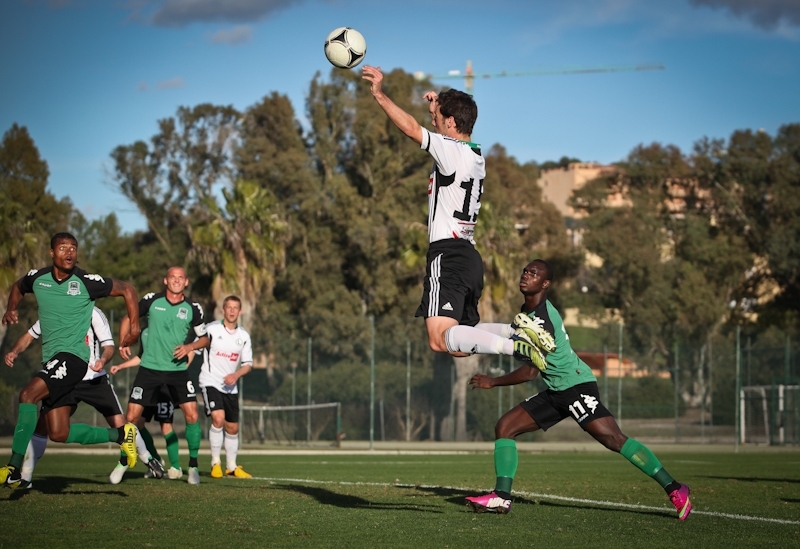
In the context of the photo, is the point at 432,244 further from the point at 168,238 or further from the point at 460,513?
the point at 168,238

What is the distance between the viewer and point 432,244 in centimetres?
791

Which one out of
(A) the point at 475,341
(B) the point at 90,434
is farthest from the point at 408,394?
(A) the point at 475,341

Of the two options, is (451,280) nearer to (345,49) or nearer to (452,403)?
(345,49)

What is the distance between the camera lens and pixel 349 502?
365 inches

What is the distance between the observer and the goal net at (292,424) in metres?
29.6

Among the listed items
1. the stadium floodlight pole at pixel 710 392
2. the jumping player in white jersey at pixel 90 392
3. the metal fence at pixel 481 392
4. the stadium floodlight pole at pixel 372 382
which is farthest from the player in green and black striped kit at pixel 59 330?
the stadium floodlight pole at pixel 710 392

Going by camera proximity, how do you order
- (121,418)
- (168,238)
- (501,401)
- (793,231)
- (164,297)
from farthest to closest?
(168,238) < (793,231) < (501,401) < (164,297) < (121,418)

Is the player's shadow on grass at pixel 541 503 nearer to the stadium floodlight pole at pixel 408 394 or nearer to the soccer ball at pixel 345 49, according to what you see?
the soccer ball at pixel 345 49

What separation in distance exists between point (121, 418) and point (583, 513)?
16.6ft

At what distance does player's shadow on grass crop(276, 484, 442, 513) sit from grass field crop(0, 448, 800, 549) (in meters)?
0.02

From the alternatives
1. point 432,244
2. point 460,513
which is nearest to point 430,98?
point 432,244

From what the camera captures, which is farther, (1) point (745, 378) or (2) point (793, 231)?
(2) point (793, 231)

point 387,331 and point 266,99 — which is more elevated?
point 266,99

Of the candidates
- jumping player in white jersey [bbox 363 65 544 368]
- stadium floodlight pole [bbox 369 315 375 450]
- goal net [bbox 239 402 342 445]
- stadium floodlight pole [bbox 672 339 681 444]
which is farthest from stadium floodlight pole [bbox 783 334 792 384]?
jumping player in white jersey [bbox 363 65 544 368]
